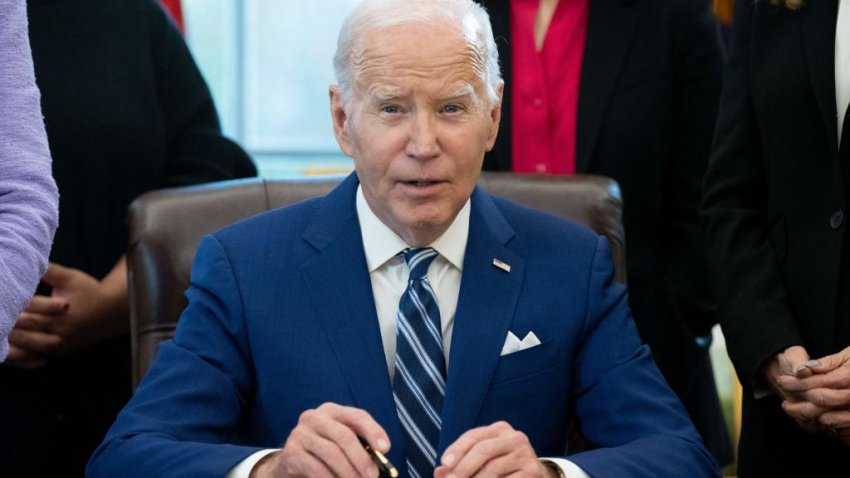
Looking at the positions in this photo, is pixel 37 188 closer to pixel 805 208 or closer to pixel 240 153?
pixel 240 153

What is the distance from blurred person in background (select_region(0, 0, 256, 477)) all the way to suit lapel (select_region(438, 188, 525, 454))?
2.71ft

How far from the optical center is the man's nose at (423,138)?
6.68 feet

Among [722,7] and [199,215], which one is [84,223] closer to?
[199,215]

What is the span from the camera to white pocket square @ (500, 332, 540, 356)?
7.04ft

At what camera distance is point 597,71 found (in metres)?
2.95

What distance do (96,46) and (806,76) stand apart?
1.44 m

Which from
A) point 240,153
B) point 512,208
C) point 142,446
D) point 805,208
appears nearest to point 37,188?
point 142,446

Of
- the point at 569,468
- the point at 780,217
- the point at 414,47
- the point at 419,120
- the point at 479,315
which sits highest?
the point at 414,47

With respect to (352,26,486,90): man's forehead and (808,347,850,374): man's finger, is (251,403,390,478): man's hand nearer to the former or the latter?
(352,26,486,90): man's forehead

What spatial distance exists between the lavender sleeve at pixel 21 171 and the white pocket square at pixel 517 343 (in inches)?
30.8

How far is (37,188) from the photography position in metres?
1.77

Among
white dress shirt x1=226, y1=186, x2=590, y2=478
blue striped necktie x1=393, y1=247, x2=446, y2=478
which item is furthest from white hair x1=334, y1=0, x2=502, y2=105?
blue striped necktie x1=393, y1=247, x2=446, y2=478

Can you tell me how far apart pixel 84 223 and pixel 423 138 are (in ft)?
3.07

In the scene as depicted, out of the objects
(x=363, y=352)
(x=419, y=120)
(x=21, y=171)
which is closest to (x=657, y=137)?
(x=419, y=120)
